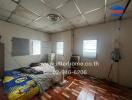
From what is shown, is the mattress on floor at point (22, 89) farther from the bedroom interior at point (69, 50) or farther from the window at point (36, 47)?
the window at point (36, 47)

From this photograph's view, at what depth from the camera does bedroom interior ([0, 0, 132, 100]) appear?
2.04 meters

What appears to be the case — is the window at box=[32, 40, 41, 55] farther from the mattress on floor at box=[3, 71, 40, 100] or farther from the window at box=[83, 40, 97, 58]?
the window at box=[83, 40, 97, 58]

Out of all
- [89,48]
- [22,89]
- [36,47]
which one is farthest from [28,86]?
[89,48]

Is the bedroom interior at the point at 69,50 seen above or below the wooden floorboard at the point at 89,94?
above

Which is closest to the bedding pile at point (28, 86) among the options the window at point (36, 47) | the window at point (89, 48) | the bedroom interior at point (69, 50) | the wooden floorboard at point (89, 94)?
the bedroom interior at point (69, 50)

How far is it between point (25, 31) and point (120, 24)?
425cm

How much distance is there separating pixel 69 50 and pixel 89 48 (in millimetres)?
1186

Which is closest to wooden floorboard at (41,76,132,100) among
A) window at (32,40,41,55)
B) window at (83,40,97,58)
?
window at (83,40,97,58)

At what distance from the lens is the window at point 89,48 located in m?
3.53

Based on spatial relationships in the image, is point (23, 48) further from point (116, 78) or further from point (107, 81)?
point (116, 78)

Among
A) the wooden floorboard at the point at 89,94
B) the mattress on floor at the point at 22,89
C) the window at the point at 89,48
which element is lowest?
the wooden floorboard at the point at 89,94

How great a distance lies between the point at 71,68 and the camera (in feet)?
12.4

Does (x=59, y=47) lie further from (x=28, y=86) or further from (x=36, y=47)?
(x=28, y=86)

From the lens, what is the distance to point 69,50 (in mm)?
4379
